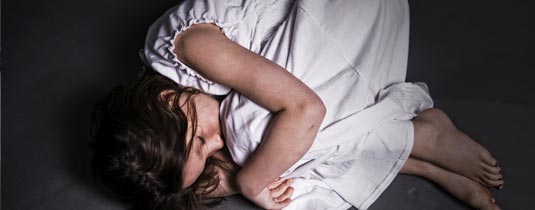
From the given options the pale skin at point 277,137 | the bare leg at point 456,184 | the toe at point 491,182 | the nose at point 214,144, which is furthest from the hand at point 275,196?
the toe at point 491,182

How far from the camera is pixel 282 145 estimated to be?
85cm

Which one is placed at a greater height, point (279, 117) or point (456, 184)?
point (279, 117)

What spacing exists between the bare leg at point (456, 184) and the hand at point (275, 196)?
239 millimetres

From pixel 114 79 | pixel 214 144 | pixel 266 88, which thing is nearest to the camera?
pixel 266 88

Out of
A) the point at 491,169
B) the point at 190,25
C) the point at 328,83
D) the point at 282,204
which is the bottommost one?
the point at 282,204

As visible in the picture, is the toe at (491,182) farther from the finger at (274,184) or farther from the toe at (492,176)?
the finger at (274,184)

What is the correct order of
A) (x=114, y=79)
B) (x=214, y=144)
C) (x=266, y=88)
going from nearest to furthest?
(x=266, y=88) < (x=214, y=144) < (x=114, y=79)

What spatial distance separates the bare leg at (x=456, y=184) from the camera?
0.92 meters

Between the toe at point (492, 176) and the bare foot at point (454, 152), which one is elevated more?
the bare foot at point (454, 152)

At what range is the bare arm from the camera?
82 centimetres

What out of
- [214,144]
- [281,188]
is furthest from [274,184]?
[214,144]

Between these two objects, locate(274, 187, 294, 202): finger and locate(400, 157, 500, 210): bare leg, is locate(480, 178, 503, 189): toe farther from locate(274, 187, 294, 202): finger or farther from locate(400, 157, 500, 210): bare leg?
locate(274, 187, 294, 202): finger

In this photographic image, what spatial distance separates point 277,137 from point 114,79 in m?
0.47

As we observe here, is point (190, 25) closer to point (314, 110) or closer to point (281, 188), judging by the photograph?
point (314, 110)
